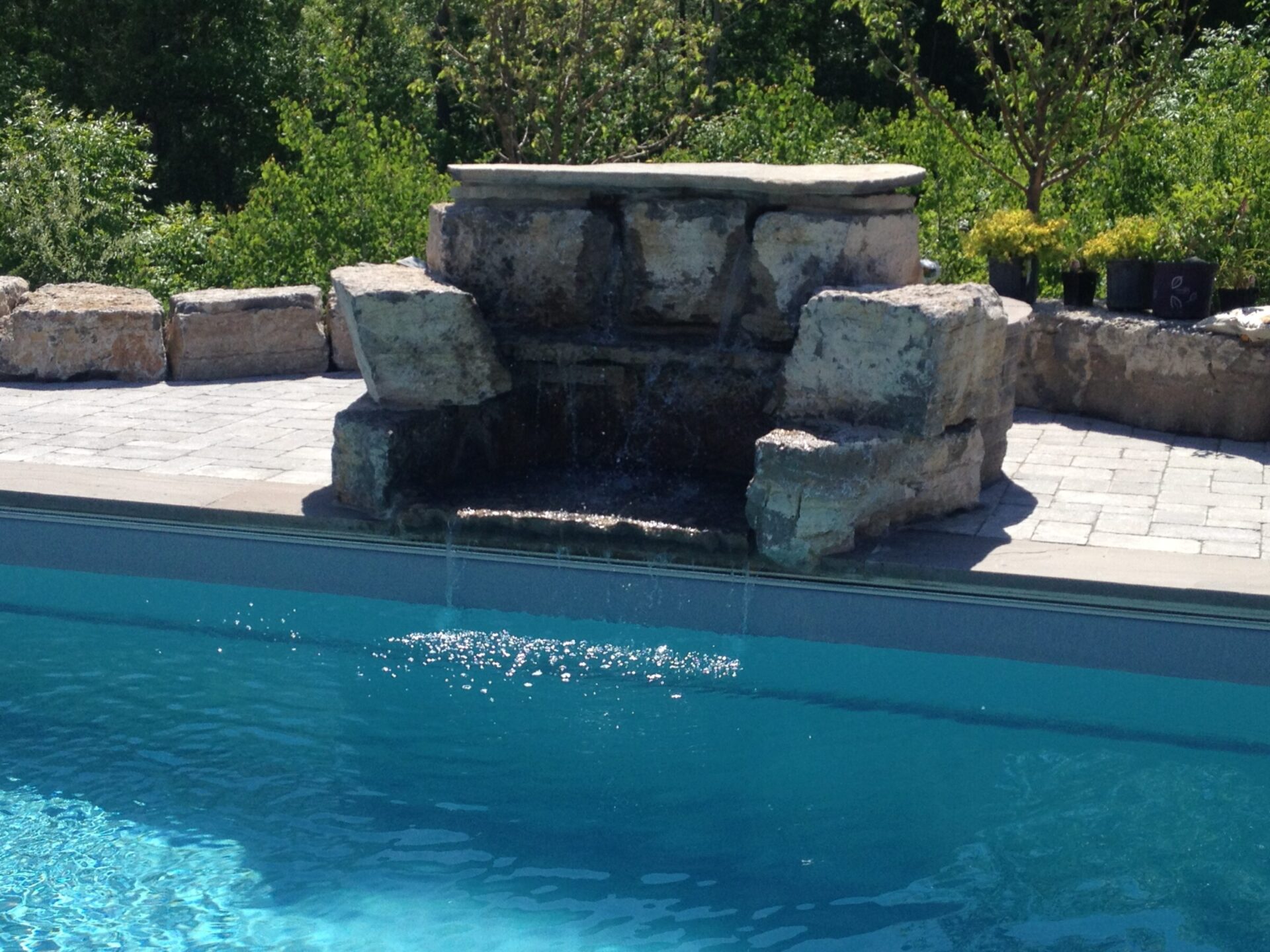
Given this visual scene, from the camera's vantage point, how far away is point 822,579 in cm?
532

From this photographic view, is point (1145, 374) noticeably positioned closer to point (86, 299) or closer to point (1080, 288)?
point (1080, 288)

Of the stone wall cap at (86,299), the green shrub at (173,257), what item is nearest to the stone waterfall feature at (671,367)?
the stone wall cap at (86,299)

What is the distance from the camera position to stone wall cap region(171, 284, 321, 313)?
8.69 metres

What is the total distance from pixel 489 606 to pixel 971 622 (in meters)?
1.77

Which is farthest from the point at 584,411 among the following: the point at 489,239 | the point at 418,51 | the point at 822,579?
the point at 418,51

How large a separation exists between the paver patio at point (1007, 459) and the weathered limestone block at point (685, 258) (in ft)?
4.39

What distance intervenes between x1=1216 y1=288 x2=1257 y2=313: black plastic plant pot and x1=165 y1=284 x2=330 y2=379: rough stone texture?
4.92 metres

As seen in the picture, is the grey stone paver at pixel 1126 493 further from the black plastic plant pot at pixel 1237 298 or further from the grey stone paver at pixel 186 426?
the grey stone paver at pixel 186 426

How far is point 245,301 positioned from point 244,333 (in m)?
0.19

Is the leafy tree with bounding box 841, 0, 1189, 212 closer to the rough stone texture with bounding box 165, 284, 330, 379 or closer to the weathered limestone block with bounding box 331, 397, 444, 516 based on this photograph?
the rough stone texture with bounding box 165, 284, 330, 379

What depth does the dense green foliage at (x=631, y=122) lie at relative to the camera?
9172 millimetres

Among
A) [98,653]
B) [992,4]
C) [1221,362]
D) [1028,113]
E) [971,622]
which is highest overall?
[992,4]

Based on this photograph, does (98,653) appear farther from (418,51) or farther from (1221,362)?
(418,51)

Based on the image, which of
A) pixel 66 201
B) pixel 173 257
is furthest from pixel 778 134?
pixel 66 201
